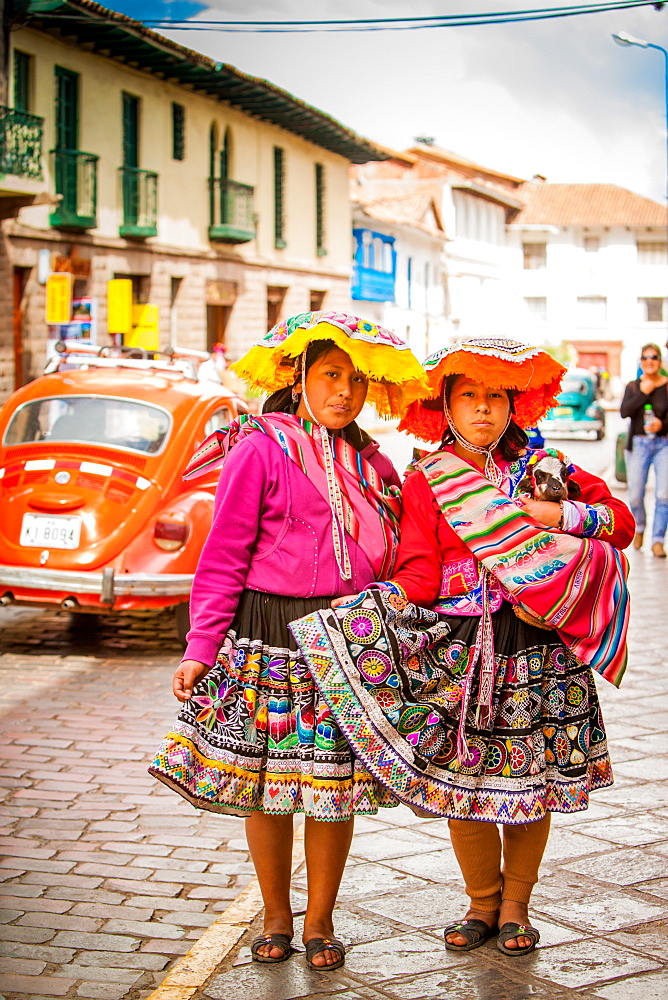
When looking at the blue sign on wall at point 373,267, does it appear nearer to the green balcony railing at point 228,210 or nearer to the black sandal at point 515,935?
the green balcony railing at point 228,210

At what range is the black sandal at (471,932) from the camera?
373 centimetres

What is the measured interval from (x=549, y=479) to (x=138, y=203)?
23.8 meters

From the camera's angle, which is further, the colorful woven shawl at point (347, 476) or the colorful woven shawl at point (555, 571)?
the colorful woven shawl at point (347, 476)

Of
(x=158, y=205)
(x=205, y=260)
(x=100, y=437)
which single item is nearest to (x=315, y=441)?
(x=100, y=437)

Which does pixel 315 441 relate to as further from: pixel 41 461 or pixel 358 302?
pixel 358 302

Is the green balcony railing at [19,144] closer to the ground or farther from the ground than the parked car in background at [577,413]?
farther from the ground

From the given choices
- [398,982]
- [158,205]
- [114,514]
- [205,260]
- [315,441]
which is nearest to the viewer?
[398,982]

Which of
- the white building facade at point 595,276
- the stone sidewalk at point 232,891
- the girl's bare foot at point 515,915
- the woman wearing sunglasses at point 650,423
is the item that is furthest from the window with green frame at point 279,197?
the white building facade at point 595,276

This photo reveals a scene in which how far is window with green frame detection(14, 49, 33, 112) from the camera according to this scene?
2250cm

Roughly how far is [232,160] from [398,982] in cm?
2933

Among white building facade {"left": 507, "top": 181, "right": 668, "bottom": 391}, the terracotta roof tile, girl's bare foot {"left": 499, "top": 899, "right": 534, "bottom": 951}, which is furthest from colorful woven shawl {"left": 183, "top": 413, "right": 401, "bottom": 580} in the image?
the terracotta roof tile

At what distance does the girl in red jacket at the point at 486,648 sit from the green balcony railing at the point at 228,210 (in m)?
26.6

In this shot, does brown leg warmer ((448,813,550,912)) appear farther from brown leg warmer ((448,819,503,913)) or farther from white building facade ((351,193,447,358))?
white building facade ((351,193,447,358))

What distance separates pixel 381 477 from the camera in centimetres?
398
